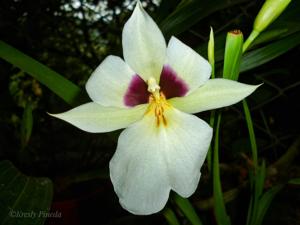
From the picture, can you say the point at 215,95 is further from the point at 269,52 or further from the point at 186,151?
the point at 269,52

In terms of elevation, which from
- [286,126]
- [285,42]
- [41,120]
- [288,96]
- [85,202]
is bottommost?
[41,120]

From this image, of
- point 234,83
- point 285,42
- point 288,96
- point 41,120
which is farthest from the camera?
point 41,120

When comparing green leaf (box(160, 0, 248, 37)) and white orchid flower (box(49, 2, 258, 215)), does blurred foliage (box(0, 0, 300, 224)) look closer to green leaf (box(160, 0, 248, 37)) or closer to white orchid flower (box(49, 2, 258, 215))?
green leaf (box(160, 0, 248, 37))

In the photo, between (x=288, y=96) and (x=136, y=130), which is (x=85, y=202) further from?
(x=288, y=96)

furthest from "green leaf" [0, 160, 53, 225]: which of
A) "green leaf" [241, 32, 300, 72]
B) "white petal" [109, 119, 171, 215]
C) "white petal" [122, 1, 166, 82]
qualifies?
Answer: "green leaf" [241, 32, 300, 72]

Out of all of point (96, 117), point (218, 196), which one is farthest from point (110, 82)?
point (218, 196)

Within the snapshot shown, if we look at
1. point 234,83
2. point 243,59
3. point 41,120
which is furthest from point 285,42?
point 41,120
